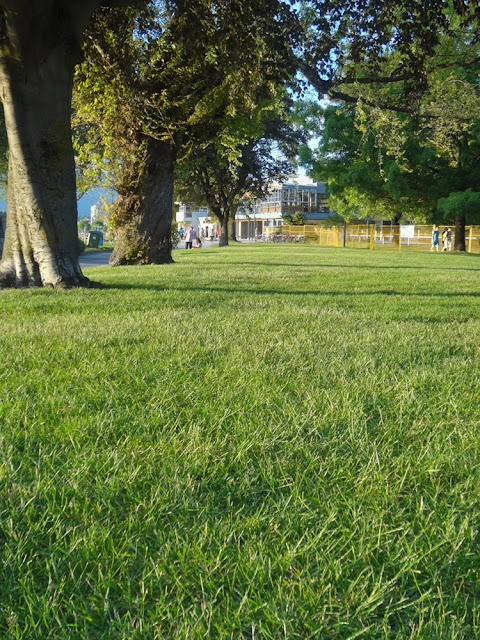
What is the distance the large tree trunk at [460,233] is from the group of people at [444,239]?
3.51 ft

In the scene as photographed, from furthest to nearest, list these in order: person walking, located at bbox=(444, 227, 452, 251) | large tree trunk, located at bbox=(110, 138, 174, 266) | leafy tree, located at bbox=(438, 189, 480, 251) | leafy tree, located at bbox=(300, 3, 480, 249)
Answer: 1. person walking, located at bbox=(444, 227, 452, 251)
2. leafy tree, located at bbox=(438, 189, 480, 251)
3. leafy tree, located at bbox=(300, 3, 480, 249)
4. large tree trunk, located at bbox=(110, 138, 174, 266)

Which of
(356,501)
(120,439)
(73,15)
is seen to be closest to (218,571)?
(356,501)

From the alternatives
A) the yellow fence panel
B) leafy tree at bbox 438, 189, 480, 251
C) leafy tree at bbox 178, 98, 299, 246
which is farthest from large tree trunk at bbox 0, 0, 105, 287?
the yellow fence panel

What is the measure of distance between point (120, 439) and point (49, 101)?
7920mm

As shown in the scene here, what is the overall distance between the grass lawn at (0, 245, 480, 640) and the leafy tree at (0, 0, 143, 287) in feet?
15.8

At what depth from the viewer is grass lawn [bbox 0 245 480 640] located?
1.56 meters

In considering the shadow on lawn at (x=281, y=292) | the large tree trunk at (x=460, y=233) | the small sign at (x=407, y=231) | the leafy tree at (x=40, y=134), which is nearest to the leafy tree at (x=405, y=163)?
the large tree trunk at (x=460, y=233)

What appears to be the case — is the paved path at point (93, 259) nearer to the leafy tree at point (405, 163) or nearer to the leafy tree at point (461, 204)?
the leafy tree at point (405, 163)

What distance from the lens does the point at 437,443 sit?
268cm

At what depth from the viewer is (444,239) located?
4106cm

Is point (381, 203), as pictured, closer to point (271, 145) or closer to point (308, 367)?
point (271, 145)

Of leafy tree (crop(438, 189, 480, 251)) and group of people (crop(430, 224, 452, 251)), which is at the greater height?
leafy tree (crop(438, 189, 480, 251))

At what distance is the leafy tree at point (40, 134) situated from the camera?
29.1 feet

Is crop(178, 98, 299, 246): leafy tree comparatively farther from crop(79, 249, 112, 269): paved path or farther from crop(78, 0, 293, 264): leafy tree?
crop(78, 0, 293, 264): leafy tree
